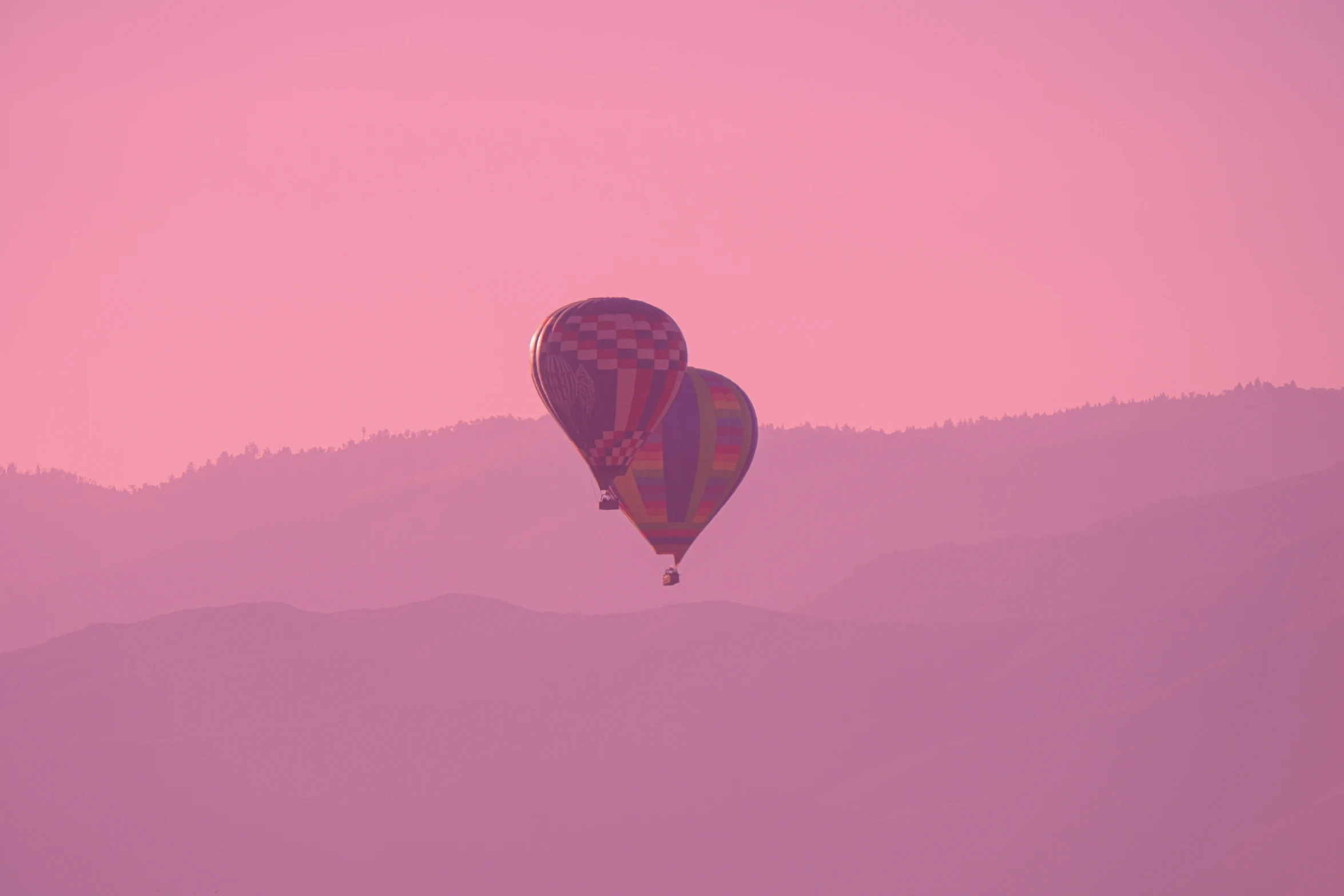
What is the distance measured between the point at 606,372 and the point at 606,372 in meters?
0.02

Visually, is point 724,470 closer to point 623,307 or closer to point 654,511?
point 654,511

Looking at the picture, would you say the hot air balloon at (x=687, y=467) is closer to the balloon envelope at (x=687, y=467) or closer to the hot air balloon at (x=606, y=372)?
the balloon envelope at (x=687, y=467)

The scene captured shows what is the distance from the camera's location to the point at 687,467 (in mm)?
94438

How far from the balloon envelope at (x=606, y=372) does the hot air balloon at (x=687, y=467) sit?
8.85 ft

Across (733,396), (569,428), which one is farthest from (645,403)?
(733,396)

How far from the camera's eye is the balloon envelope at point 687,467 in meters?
93.6

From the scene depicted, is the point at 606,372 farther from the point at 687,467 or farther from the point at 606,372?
the point at 687,467

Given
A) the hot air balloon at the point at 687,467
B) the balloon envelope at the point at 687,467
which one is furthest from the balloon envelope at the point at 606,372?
the balloon envelope at the point at 687,467

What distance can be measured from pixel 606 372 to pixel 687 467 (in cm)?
753

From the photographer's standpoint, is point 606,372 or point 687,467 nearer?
point 606,372

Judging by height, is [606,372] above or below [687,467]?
above

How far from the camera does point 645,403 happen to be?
89.9 m

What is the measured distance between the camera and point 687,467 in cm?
9444

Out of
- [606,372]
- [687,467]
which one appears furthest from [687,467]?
[606,372]
